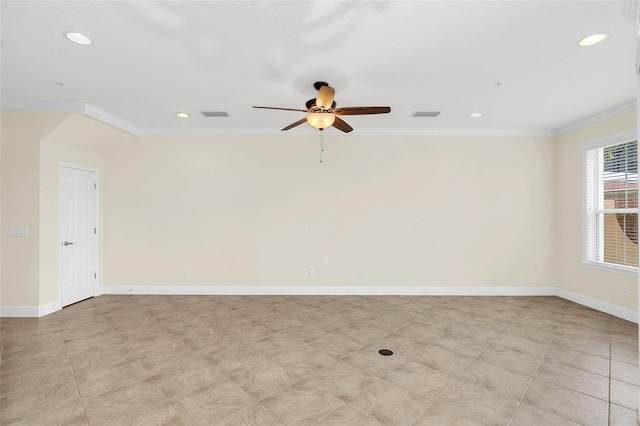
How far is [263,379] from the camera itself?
244 cm

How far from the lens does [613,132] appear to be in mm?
4082

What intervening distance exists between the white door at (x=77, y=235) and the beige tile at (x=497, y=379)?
5499 millimetres

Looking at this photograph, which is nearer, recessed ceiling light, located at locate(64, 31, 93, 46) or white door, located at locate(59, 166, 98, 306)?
recessed ceiling light, located at locate(64, 31, 93, 46)

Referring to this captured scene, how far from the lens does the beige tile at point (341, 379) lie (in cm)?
229

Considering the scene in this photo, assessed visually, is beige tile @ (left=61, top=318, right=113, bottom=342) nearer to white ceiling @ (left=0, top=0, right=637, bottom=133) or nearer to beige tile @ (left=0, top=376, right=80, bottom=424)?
beige tile @ (left=0, top=376, right=80, bottom=424)

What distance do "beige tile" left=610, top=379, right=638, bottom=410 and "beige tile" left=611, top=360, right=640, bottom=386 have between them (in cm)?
8

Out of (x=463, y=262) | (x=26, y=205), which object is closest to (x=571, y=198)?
(x=463, y=262)

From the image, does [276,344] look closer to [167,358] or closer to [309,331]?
[309,331]

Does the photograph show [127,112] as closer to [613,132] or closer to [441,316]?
[441,316]

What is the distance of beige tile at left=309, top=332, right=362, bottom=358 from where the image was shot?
9.68ft

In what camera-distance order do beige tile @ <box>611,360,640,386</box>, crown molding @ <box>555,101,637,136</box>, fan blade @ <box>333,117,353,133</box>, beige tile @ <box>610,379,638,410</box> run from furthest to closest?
crown molding @ <box>555,101,637,136</box> < fan blade @ <box>333,117,353,133</box> < beige tile @ <box>611,360,640,386</box> < beige tile @ <box>610,379,638,410</box>

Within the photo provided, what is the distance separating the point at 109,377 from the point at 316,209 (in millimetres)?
3506

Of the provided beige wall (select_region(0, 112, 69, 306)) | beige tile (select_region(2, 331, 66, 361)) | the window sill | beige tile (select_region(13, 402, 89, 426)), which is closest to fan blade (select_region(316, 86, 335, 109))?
beige tile (select_region(13, 402, 89, 426))

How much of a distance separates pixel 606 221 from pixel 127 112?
7.37 meters
